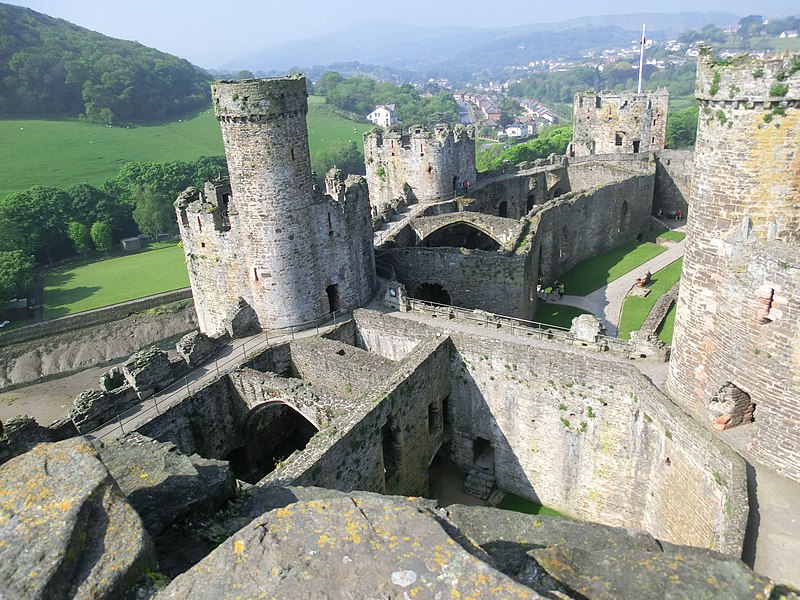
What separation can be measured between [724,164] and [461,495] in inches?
504

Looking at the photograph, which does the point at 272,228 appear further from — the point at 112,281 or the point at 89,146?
the point at 89,146

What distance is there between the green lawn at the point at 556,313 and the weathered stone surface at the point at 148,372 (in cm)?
1656

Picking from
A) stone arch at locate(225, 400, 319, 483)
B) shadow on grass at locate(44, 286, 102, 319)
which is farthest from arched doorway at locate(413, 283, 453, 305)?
shadow on grass at locate(44, 286, 102, 319)

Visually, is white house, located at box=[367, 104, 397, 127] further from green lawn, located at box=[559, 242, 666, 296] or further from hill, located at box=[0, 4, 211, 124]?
green lawn, located at box=[559, 242, 666, 296]

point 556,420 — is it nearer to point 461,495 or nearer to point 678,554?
point 461,495

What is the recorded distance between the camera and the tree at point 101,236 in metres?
Answer: 69.7

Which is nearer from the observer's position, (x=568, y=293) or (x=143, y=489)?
(x=143, y=489)

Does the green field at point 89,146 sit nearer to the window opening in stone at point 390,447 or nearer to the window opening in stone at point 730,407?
the window opening in stone at point 390,447

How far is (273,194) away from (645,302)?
18.8 metres

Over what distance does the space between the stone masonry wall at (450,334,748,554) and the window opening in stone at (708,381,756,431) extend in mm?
579

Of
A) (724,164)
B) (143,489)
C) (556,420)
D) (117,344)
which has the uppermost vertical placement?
(724,164)

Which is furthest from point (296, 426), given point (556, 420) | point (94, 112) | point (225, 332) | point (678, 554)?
point (94, 112)

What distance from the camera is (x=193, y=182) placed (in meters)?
81.5

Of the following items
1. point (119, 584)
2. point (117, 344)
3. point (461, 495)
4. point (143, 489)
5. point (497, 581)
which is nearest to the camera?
point (497, 581)
